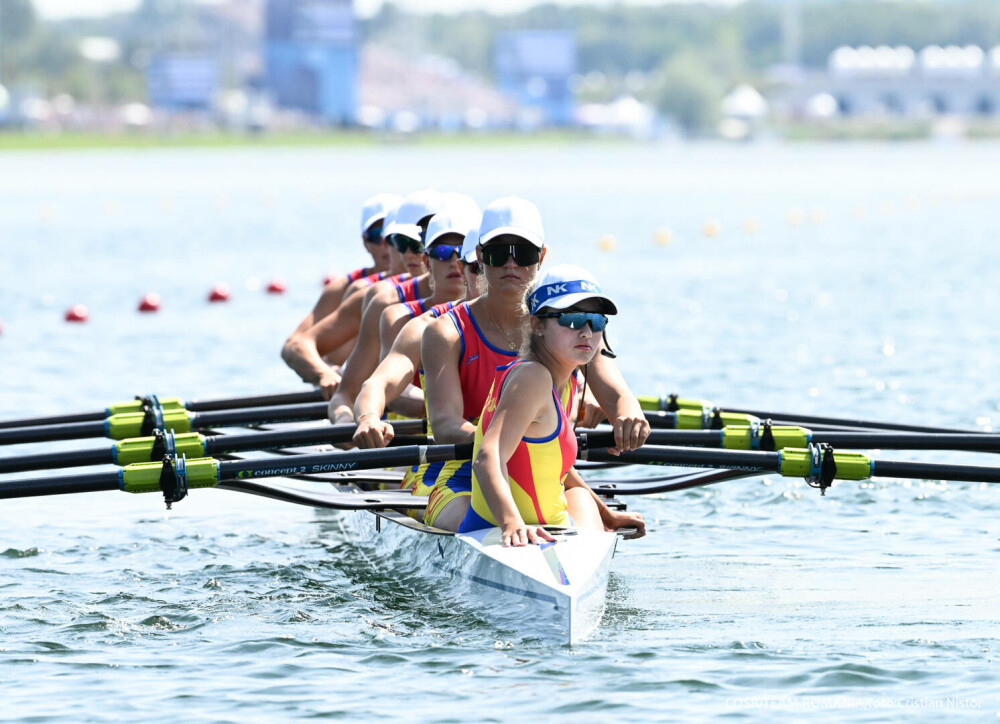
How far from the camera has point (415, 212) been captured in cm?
1009

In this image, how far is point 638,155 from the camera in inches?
4208

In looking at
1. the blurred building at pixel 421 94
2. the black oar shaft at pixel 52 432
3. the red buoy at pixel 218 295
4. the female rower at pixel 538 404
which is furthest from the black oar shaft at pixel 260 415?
the blurred building at pixel 421 94

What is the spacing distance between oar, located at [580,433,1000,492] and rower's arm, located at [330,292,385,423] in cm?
186

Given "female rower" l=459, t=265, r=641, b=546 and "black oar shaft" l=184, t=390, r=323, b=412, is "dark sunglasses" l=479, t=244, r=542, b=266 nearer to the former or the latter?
"female rower" l=459, t=265, r=641, b=546

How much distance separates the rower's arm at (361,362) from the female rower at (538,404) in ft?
7.93

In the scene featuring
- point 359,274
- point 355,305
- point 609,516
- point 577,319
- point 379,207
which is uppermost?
point 379,207

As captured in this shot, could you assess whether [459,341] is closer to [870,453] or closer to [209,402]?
[209,402]

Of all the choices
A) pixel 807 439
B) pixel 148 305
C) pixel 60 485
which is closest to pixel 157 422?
pixel 60 485

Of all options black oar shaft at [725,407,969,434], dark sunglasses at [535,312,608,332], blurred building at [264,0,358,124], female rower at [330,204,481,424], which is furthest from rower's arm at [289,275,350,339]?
blurred building at [264,0,358,124]

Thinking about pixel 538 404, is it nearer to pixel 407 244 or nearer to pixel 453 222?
pixel 453 222

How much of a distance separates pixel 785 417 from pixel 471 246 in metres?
3.09

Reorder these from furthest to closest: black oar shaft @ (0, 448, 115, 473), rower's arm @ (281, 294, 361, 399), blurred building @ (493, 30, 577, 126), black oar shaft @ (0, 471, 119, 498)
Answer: blurred building @ (493, 30, 577, 126) < rower's arm @ (281, 294, 361, 399) < black oar shaft @ (0, 448, 115, 473) < black oar shaft @ (0, 471, 119, 498)

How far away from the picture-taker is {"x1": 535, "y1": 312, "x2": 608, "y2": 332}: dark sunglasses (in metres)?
6.96

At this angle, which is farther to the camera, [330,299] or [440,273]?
[330,299]
